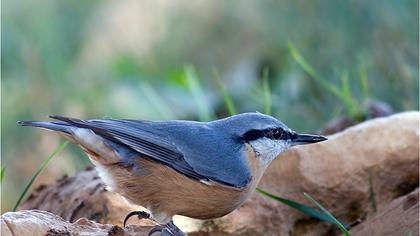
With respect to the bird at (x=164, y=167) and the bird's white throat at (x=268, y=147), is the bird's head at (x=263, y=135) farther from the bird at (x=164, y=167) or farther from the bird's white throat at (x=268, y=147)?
the bird at (x=164, y=167)

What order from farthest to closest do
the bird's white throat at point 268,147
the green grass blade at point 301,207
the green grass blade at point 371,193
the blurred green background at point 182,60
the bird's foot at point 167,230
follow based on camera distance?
the blurred green background at point 182,60 → the green grass blade at point 371,193 → the bird's white throat at point 268,147 → the green grass blade at point 301,207 → the bird's foot at point 167,230

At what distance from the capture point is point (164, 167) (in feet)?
12.5

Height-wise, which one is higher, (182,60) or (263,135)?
(263,135)

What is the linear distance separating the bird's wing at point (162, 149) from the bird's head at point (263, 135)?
20cm

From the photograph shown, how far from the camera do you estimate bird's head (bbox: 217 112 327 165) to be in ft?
13.5

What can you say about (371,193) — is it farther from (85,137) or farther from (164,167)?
(85,137)

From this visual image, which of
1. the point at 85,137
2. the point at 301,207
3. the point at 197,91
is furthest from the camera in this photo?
the point at 197,91

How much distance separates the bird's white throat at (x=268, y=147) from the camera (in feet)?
13.5

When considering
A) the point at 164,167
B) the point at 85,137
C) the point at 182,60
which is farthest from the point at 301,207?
the point at 182,60

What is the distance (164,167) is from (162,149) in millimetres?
94

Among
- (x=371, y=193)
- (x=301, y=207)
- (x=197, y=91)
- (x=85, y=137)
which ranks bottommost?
(x=371, y=193)

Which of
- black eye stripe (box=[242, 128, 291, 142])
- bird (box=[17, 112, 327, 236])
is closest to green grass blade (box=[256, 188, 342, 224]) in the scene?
bird (box=[17, 112, 327, 236])

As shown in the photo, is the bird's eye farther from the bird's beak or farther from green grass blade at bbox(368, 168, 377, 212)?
green grass blade at bbox(368, 168, 377, 212)

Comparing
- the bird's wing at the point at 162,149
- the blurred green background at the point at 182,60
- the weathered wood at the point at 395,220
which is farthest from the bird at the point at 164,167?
the blurred green background at the point at 182,60
